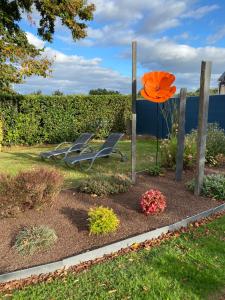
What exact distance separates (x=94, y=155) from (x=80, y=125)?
21.2 feet

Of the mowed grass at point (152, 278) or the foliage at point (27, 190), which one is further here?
the foliage at point (27, 190)

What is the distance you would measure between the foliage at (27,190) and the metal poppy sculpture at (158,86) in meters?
3.06

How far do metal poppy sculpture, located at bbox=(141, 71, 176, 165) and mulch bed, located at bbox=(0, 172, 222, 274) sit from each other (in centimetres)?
193

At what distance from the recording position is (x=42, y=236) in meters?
3.93

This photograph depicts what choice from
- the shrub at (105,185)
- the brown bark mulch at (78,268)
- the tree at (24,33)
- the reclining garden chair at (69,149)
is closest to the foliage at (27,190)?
the shrub at (105,185)

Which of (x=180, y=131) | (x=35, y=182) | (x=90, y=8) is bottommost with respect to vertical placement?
(x=35, y=182)

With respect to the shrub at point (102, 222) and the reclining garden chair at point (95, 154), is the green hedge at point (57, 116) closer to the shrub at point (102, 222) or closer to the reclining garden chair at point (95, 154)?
the reclining garden chair at point (95, 154)

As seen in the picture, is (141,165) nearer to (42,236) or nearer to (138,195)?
(138,195)

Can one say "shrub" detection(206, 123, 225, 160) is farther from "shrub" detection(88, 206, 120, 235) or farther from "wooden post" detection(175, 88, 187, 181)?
"shrub" detection(88, 206, 120, 235)

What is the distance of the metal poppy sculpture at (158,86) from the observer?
23.2 feet

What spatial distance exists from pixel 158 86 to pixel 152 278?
4762 millimetres

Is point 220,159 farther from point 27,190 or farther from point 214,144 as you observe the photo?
point 27,190

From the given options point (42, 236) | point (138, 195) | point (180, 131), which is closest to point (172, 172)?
point (180, 131)

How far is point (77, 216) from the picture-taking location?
4.74m
